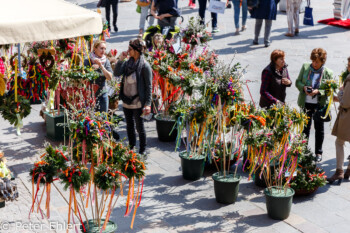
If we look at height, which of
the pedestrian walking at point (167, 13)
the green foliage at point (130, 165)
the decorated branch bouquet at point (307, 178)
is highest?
the pedestrian walking at point (167, 13)

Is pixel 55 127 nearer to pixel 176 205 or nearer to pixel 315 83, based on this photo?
pixel 176 205

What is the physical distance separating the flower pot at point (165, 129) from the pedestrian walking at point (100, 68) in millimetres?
868

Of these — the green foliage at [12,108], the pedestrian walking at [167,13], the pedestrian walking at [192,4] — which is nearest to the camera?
the green foliage at [12,108]

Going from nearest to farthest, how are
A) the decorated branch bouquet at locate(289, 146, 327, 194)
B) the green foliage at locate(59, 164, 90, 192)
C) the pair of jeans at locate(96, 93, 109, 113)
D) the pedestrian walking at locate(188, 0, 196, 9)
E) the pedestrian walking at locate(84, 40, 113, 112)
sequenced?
the green foliage at locate(59, 164, 90, 192)
the decorated branch bouquet at locate(289, 146, 327, 194)
the pedestrian walking at locate(84, 40, 113, 112)
the pair of jeans at locate(96, 93, 109, 113)
the pedestrian walking at locate(188, 0, 196, 9)

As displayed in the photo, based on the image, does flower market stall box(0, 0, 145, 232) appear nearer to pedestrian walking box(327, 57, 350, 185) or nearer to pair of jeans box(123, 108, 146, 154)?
pair of jeans box(123, 108, 146, 154)

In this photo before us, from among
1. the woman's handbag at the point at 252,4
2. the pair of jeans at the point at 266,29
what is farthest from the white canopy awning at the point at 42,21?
the pair of jeans at the point at 266,29

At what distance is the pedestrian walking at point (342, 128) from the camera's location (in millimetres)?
7037

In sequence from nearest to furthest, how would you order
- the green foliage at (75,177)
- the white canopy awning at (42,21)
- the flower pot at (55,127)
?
the green foliage at (75,177), the white canopy awning at (42,21), the flower pot at (55,127)

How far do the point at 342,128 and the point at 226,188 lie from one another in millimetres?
1759

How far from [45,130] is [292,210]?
4.46m

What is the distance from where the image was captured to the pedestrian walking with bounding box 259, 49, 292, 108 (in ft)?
24.5

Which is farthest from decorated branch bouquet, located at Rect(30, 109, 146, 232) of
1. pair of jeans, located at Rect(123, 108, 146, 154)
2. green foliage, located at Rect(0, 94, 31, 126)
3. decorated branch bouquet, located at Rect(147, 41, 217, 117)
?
decorated branch bouquet, located at Rect(147, 41, 217, 117)

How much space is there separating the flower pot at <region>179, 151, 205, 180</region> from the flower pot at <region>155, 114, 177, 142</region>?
50.7 inches

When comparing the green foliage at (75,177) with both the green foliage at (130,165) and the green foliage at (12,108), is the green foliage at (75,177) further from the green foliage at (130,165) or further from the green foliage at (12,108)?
the green foliage at (12,108)
